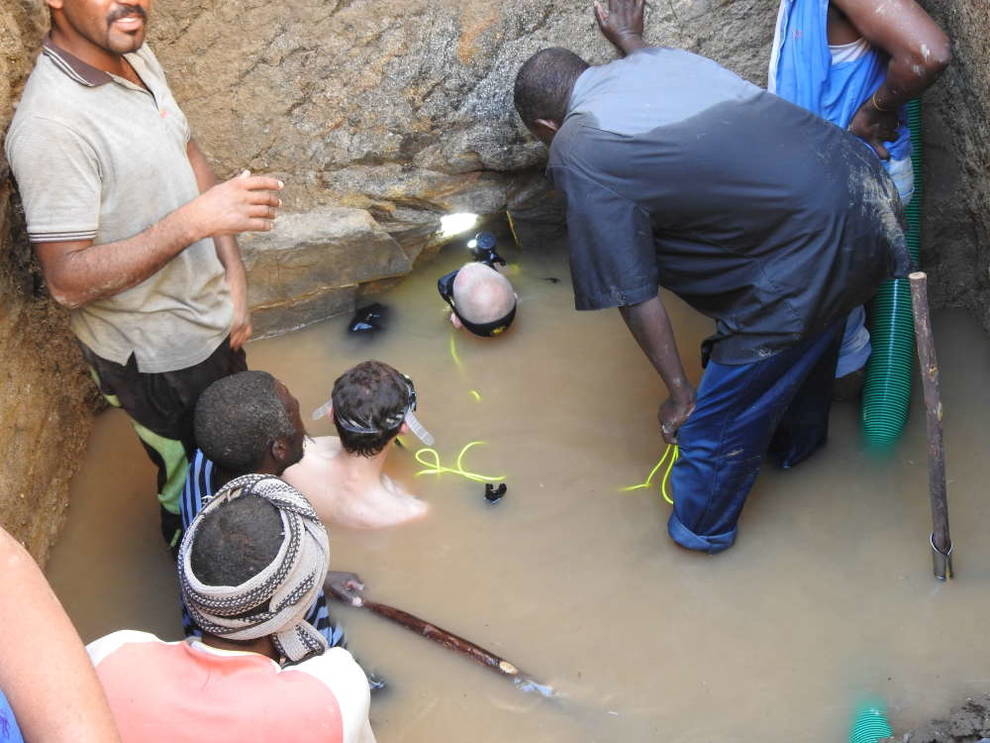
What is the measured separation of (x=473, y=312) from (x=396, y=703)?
159 centimetres

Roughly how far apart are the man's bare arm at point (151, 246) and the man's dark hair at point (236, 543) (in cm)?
90

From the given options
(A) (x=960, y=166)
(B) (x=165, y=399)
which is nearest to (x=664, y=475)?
(A) (x=960, y=166)

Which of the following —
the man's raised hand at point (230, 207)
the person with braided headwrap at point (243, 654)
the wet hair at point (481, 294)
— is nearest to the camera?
the person with braided headwrap at point (243, 654)

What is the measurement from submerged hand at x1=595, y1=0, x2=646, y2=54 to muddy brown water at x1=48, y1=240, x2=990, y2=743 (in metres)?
1.08

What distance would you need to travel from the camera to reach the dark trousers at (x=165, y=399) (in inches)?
120

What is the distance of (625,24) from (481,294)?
3.68ft

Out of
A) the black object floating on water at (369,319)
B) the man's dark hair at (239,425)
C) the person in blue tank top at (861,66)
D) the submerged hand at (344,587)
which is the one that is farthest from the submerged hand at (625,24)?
the submerged hand at (344,587)

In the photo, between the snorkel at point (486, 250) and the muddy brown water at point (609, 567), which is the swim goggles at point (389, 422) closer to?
the muddy brown water at point (609, 567)

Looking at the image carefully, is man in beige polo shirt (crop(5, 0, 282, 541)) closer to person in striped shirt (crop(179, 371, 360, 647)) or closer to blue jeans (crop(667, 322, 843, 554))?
person in striped shirt (crop(179, 371, 360, 647))

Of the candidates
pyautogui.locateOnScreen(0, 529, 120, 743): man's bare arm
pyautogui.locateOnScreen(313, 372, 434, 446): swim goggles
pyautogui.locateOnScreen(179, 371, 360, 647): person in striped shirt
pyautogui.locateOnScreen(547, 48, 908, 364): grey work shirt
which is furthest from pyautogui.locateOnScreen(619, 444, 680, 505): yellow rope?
pyautogui.locateOnScreen(0, 529, 120, 743): man's bare arm

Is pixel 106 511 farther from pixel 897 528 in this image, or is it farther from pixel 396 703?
pixel 897 528

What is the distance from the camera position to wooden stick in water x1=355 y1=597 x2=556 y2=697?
3.06m

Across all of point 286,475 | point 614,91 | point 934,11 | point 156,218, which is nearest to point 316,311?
point 286,475

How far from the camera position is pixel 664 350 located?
3.11 meters
